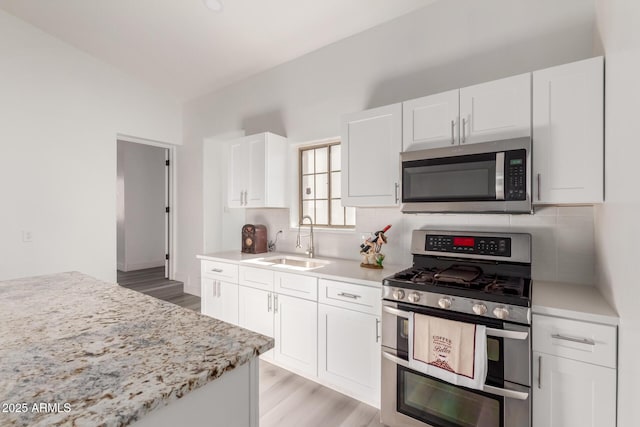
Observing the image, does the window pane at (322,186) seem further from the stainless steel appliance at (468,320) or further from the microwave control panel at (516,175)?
the microwave control panel at (516,175)

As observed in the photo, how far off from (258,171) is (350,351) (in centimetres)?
199

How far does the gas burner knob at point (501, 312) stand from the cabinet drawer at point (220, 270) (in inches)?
83.9

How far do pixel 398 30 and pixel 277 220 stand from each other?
2.22 meters

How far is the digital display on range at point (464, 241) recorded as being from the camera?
6.86 ft

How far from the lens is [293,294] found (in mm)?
2438

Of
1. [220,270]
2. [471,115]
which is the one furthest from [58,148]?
[471,115]

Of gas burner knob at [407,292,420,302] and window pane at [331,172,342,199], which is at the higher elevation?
window pane at [331,172,342,199]

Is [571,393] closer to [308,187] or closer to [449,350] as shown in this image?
[449,350]

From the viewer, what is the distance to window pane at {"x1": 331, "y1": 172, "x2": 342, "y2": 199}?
317 centimetres

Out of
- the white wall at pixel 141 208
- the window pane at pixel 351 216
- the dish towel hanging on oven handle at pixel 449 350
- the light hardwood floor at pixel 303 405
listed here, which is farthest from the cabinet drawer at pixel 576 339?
the white wall at pixel 141 208

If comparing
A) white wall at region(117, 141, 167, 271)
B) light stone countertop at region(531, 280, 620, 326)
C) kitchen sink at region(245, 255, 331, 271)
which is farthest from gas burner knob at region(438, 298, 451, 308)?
white wall at region(117, 141, 167, 271)

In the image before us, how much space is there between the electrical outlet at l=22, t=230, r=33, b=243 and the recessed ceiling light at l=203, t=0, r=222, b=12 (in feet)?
10.2

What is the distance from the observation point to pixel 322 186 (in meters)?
3.30

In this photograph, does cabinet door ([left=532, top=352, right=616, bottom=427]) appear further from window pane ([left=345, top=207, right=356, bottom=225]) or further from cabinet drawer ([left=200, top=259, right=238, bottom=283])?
cabinet drawer ([left=200, top=259, right=238, bottom=283])
